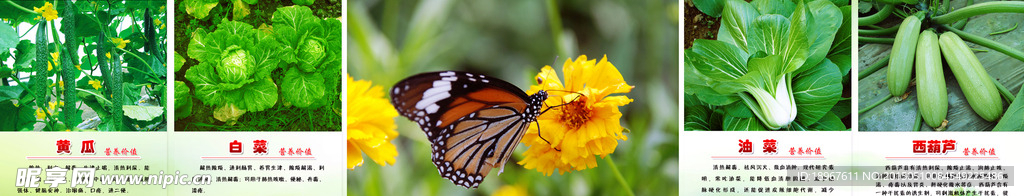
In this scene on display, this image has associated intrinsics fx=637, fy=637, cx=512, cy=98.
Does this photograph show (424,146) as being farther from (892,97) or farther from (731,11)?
(892,97)

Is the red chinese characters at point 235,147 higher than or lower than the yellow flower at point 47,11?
lower

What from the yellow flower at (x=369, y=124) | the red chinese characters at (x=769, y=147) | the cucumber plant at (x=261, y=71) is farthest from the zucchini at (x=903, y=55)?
the cucumber plant at (x=261, y=71)

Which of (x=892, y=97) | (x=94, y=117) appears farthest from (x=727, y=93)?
(x=94, y=117)

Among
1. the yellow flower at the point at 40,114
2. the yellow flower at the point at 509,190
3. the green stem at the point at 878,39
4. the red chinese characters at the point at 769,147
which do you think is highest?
the green stem at the point at 878,39

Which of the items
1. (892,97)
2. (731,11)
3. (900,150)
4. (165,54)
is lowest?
(900,150)

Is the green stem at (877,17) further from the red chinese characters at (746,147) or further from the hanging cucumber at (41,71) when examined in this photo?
the hanging cucumber at (41,71)

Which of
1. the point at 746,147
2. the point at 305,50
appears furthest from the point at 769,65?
the point at 305,50

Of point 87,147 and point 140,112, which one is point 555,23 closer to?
point 140,112
